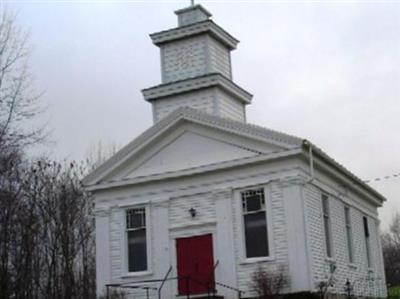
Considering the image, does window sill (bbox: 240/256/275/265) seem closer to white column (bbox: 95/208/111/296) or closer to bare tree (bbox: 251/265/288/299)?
bare tree (bbox: 251/265/288/299)

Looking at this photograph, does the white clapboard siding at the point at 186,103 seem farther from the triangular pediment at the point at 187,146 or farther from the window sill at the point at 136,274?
the window sill at the point at 136,274

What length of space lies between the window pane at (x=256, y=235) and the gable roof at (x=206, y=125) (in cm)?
229

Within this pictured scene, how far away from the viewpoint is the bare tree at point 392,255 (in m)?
63.3

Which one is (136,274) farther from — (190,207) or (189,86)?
(189,86)

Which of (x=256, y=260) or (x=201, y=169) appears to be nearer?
(x=256, y=260)

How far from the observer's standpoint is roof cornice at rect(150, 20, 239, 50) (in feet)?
85.9

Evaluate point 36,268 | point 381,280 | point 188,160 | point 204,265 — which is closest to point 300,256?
point 204,265

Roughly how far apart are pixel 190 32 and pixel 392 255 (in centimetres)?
5464

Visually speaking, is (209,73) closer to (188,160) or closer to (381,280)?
(188,160)

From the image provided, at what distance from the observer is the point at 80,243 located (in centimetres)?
A: 3944

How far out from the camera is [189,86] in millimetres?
25219

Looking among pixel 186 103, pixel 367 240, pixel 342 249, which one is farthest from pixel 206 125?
pixel 367 240

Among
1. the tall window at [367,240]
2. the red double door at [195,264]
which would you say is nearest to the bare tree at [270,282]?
the red double door at [195,264]

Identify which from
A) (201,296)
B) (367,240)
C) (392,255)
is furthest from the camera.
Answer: (392,255)
